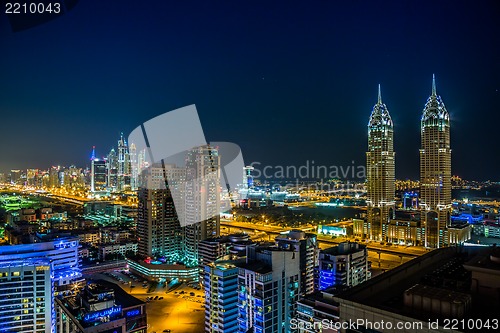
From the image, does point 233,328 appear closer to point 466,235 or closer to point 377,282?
point 377,282

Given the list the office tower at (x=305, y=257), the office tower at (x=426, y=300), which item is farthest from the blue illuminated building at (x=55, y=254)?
the office tower at (x=426, y=300)

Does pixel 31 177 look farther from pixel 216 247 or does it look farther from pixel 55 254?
pixel 216 247

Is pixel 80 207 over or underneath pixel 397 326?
underneath

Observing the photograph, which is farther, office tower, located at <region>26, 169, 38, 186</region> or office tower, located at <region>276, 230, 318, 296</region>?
office tower, located at <region>26, 169, 38, 186</region>

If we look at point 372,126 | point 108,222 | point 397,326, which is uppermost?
point 372,126

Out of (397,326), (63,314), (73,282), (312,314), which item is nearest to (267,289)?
(312,314)

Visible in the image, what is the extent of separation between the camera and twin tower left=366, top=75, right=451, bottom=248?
12289mm

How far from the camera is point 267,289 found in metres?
4.91

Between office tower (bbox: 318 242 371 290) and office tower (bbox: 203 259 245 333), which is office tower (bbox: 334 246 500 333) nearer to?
office tower (bbox: 203 259 245 333)

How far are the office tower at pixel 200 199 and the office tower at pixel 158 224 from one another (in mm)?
412

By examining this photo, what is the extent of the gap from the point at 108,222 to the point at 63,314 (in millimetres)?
11793

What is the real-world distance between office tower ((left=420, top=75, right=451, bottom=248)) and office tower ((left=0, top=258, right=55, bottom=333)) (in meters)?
11.3

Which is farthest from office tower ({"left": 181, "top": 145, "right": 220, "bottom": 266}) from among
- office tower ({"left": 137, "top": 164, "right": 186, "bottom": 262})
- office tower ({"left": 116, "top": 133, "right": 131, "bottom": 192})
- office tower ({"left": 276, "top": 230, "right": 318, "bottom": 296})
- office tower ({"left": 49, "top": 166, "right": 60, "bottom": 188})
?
office tower ({"left": 49, "top": 166, "right": 60, "bottom": 188})

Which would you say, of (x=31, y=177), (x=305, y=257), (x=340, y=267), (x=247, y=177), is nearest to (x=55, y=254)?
(x=305, y=257)
